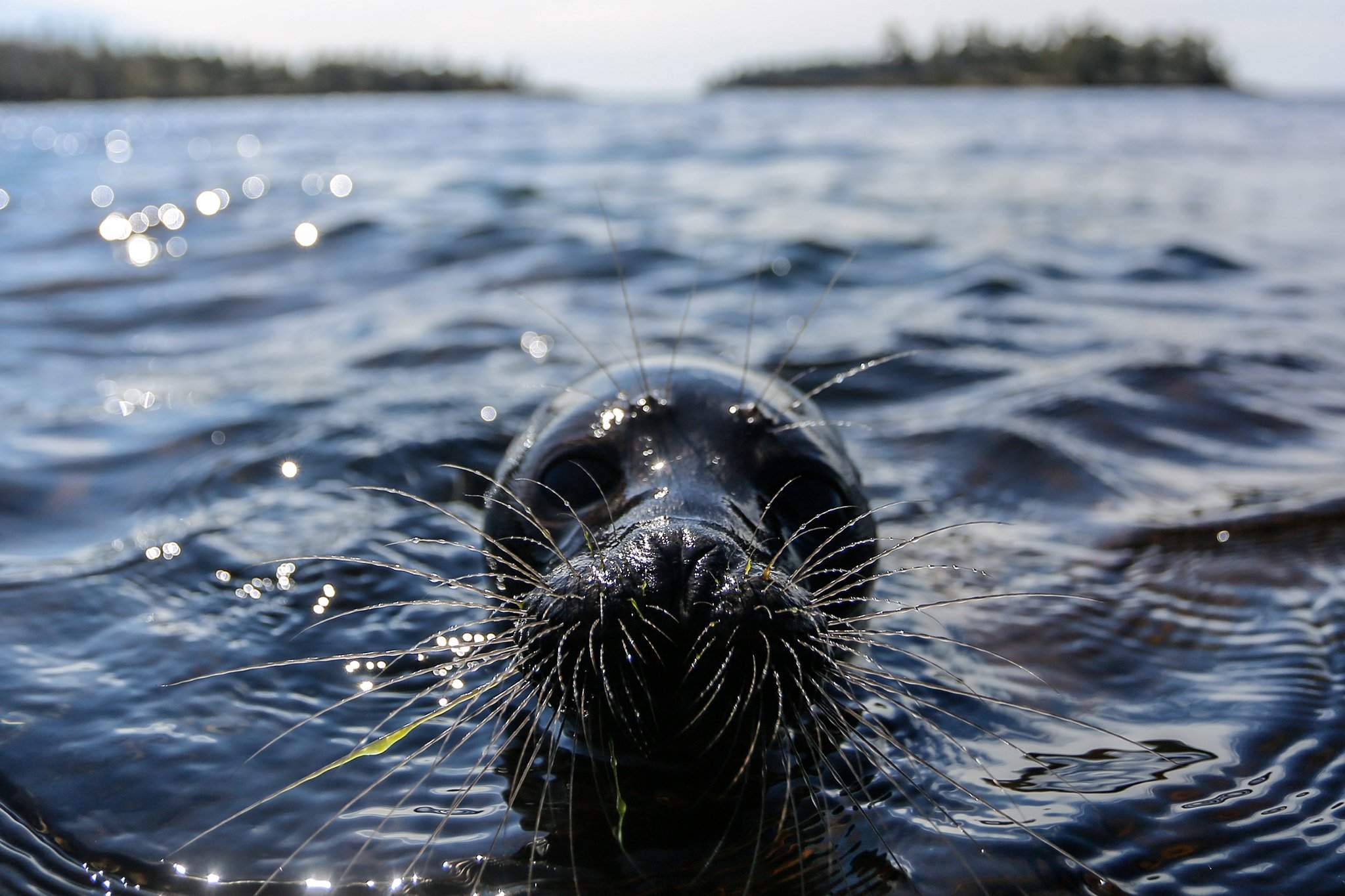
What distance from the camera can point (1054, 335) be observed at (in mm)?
6461

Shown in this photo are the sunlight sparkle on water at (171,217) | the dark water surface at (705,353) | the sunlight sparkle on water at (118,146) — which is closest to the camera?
the dark water surface at (705,353)

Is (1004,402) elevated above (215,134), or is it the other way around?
(215,134)

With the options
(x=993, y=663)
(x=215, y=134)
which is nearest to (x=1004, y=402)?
(x=993, y=663)

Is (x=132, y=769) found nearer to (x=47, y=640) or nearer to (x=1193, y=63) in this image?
(x=47, y=640)

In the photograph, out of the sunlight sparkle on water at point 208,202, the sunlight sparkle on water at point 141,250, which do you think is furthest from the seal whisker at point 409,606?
the sunlight sparkle on water at point 208,202

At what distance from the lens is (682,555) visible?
2041 millimetres

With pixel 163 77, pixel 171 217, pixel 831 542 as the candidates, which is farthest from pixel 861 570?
pixel 163 77

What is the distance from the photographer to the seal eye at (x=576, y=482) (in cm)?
265

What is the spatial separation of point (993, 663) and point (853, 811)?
89 centimetres

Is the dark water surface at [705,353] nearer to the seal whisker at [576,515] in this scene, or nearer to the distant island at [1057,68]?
the seal whisker at [576,515]

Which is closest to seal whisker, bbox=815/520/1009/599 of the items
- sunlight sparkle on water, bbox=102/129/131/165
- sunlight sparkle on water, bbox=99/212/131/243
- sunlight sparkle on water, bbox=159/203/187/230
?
sunlight sparkle on water, bbox=99/212/131/243

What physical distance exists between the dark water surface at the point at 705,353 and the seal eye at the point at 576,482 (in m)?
0.55

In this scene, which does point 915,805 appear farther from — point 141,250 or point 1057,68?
point 1057,68

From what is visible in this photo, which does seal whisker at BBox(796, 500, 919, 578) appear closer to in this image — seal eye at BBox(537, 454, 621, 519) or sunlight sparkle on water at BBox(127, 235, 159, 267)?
seal eye at BBox(537, 454, 621, 519)
